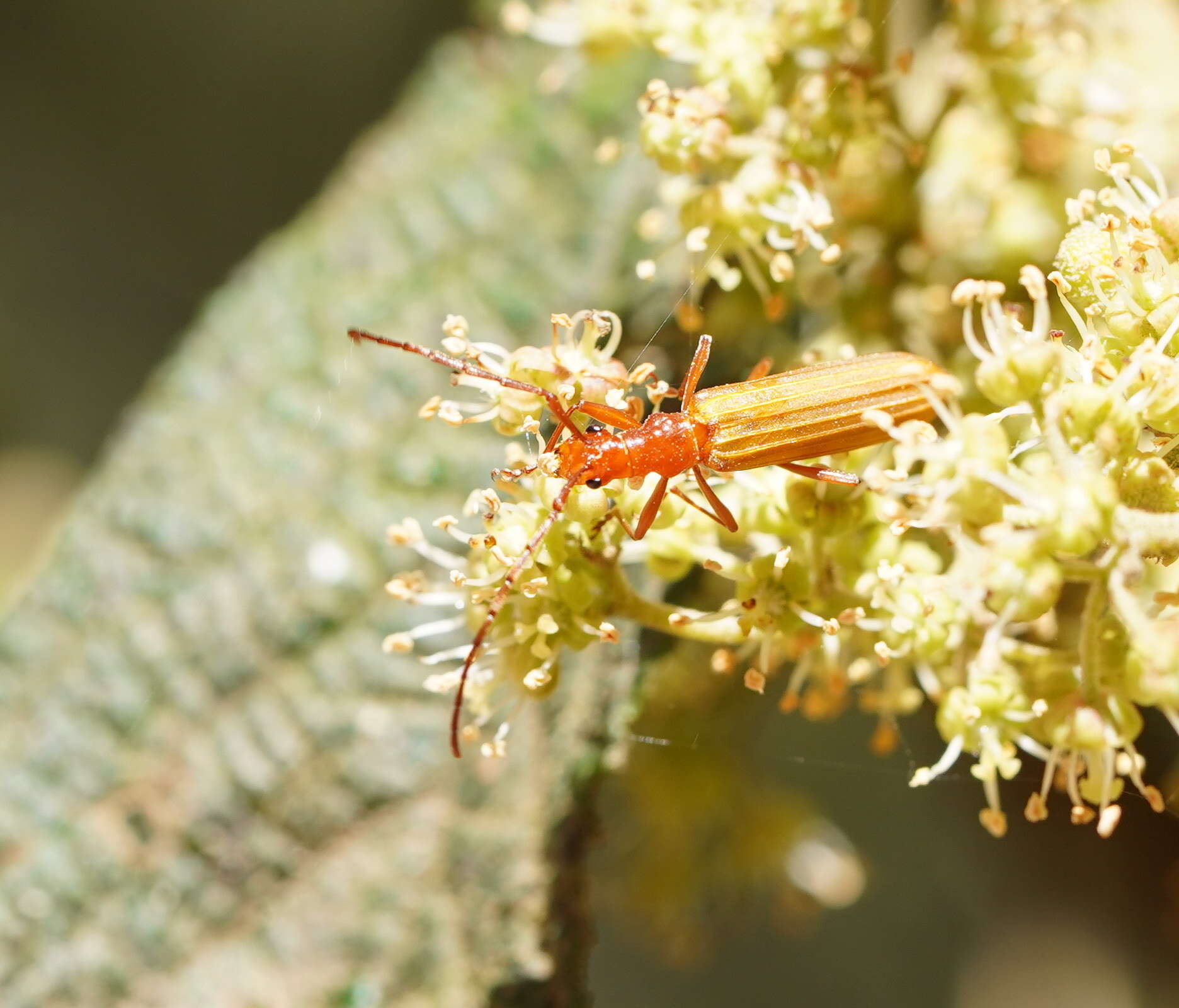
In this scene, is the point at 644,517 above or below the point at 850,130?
below

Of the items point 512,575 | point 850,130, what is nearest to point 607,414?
point 512,575

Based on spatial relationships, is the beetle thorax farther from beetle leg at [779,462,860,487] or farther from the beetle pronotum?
beetle leg at [779,462,860,487]

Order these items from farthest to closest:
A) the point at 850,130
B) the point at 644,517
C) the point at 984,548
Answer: the point at 850,130 < the point at 644,517 < the point at 984,548

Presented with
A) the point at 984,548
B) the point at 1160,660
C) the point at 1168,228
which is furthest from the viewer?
the point at 1168,228

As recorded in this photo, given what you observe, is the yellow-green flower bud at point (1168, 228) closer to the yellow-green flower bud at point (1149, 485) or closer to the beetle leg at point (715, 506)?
the yellow-green flower bud at point (1149, 485)

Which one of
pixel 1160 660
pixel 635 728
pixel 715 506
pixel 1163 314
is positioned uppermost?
pixel 1163 314

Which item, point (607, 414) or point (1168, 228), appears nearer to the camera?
point (1168, 228)

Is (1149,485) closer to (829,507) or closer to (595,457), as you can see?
(829,507)

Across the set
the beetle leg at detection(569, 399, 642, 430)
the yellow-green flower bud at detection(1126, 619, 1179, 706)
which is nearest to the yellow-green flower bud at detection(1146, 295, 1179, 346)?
the yellow-green flower bud at detection(1126, 619, 1179, 706)
